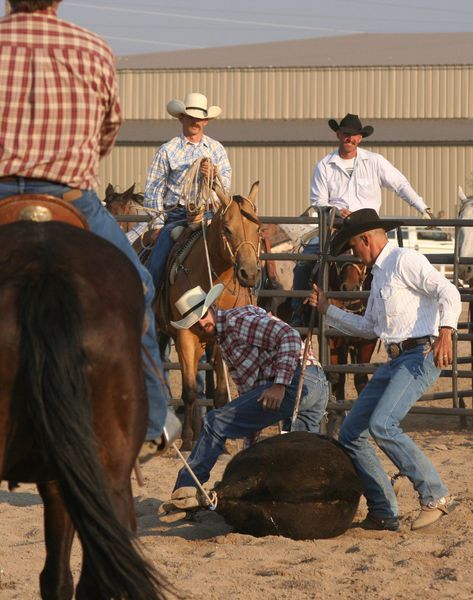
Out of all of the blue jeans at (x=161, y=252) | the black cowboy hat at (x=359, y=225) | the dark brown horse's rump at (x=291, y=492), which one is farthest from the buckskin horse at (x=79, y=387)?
the blue jeans at (x=161, y=252)

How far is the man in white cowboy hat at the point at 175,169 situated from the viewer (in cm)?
1027

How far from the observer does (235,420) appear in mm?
6957

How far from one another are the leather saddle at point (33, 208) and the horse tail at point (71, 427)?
1.70ft

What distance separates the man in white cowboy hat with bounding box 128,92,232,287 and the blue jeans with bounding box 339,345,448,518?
3794 mm

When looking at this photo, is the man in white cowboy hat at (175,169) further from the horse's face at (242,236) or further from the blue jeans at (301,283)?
the blue jeans at (301,283)

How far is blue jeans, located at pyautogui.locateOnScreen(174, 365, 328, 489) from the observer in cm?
693

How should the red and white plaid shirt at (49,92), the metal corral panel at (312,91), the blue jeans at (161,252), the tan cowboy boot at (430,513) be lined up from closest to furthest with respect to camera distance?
the red and white plaid shirt at (49,92) < the tan cowboy boot at (430,513) < the blue jeans at (161,252) < the metal corral panel at (312,91)

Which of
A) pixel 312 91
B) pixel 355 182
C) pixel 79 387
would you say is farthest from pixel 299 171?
pixel 79 387

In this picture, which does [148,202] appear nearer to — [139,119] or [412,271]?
[412,271]

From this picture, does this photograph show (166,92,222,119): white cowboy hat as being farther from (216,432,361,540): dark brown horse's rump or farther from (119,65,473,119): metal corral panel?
(119,65,473,119): metal corral panel

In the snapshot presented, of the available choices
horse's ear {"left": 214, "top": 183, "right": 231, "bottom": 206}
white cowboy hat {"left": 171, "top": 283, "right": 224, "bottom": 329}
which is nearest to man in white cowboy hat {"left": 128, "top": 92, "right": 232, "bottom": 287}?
horse's ear {"left": 214, "top": 183, "right": 231, "bottom": 206}

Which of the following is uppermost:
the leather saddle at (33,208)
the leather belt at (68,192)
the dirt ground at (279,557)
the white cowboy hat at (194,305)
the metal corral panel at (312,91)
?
the metal corral panel at (312,91)

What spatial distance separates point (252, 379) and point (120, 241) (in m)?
3.01

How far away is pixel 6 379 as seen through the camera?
3.48 metres
